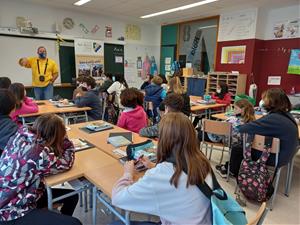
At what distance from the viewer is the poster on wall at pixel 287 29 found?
557 centimetres

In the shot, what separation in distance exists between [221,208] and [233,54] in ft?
20.4

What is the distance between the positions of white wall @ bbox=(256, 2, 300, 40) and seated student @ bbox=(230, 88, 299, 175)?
4.21m

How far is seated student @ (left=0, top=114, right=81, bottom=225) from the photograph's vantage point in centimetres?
127

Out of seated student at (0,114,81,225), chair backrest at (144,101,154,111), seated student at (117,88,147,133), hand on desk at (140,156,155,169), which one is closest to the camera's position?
seated student at (0,114,81,225)

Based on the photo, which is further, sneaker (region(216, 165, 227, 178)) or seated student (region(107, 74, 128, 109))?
seated student (region(107, 74, 128, 109))

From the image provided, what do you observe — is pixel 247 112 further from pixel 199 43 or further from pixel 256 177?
pixel 199 43

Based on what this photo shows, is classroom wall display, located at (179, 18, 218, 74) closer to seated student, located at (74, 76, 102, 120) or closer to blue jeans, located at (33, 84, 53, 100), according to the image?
seated student, located at (74, 76, 102, 120)

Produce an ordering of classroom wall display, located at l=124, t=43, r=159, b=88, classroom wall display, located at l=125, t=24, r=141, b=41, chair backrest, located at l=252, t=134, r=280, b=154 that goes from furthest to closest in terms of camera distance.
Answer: classroom wall display, located at l=124, t=43, r=159, b=88 < classroom wall display, located at l=125, t=24, r=141, b=41 < chair backrest, located at l=252, t=134, r=280, b=154

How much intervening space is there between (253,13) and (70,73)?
5.35 metres

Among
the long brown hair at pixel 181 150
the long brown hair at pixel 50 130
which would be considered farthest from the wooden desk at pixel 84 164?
the long brown hair at pixel 181 150

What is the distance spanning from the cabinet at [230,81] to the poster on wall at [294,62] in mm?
1064

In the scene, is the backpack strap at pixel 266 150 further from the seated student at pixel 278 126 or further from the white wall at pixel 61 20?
the white wall at pixel 61 20

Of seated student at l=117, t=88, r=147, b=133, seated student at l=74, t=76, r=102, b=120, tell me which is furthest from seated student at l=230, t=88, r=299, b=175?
seated student at l=74, t=76, r=102, b=120

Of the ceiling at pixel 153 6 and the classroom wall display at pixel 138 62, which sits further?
the classroom wall display at pixel 138 62
